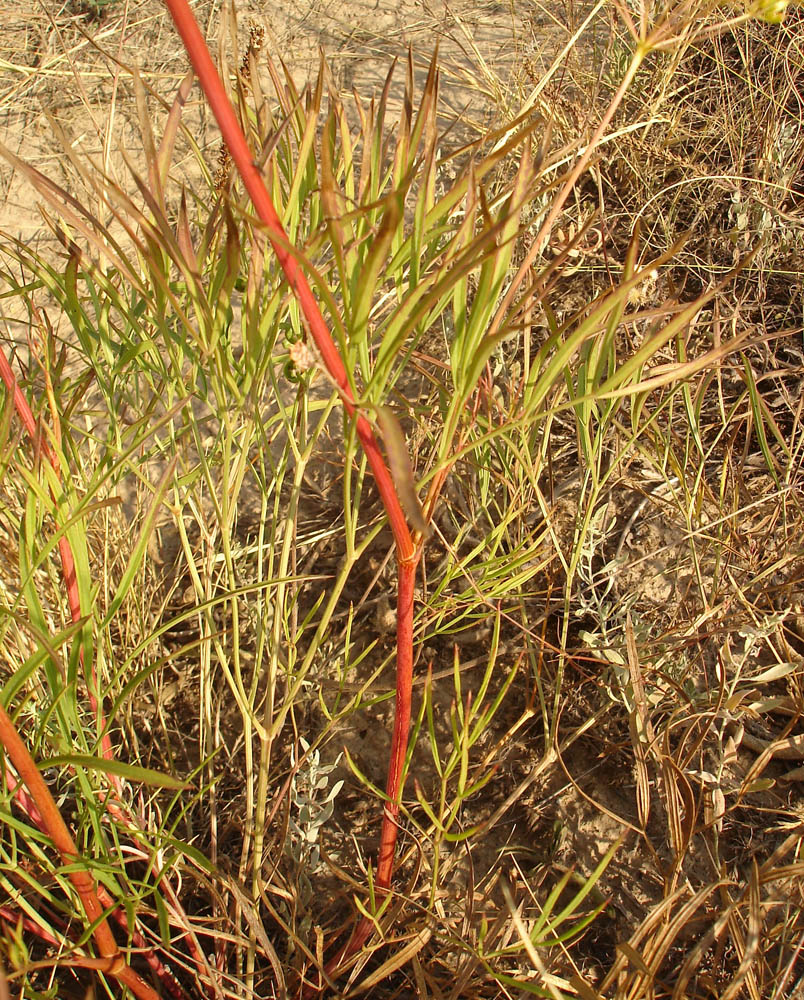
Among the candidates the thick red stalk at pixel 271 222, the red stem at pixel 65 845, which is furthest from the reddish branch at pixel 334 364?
the red stem at pixel 65 845

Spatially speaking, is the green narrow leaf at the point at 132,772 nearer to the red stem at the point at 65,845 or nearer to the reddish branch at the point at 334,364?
the red stem at the point at 65,845

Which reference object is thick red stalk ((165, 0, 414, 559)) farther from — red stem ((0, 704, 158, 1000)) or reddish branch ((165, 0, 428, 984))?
red stem ((0, 704, 158, 1000))

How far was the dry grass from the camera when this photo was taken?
641mm

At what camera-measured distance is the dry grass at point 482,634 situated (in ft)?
2.10

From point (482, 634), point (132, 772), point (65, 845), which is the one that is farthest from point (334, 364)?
point (482, 634)

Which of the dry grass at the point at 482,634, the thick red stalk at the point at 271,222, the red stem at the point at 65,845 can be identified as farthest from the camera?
the dry grass at the point at 482,634

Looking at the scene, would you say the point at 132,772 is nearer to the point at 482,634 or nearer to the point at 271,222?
the point at 271,222

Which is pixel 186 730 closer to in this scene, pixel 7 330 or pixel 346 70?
pixel 7 330

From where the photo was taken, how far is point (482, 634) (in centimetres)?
109

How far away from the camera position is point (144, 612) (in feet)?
3.47

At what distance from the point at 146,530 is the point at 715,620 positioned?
736 mm

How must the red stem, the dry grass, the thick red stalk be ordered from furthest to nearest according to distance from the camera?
the dry grass → the red stem → the thick red stalk

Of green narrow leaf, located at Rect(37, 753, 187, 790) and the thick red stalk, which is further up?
the thick red stalk

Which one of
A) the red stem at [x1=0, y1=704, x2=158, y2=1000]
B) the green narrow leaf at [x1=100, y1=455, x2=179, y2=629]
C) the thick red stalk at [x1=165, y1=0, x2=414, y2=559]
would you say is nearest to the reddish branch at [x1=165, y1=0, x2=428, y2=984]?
the thick red stalk at [x1=165, y1=0, x2=414, y2=559]
